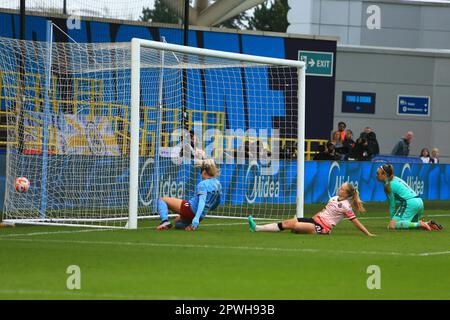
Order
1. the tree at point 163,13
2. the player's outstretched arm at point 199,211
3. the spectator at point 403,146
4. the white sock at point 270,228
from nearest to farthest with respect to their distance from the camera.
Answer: the player's outstretched arm at point 199,211
the white sock at point 270,228
the tree at point 163,13
the spectator at point 403,146

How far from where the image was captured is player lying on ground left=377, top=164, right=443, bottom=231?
21.3 meters

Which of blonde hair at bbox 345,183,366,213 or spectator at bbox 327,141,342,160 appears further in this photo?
spectator at bbox 327,141,342,160

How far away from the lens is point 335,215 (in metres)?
19.2

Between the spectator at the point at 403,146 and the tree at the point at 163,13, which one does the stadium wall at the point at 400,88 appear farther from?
the tree at the point at 163,13

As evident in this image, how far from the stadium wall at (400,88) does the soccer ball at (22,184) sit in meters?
32.0

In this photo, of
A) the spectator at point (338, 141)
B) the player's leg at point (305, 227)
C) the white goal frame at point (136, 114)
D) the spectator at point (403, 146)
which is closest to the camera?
the player's leg at point (305, 227)

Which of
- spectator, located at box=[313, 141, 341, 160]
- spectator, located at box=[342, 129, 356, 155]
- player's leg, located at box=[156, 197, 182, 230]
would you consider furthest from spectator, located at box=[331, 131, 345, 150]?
player's leg, located at box=[156, 197, 182, 230]

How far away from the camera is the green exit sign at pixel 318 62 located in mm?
41562

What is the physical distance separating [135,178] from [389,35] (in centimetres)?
5222

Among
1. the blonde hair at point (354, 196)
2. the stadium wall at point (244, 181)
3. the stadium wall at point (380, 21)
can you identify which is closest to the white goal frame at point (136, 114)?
the stadium wall at point (244, 181)

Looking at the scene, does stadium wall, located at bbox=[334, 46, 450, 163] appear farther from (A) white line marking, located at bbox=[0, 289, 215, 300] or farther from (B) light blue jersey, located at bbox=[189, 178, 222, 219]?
(A) white line marking, located at bbox=[0, 289, 215, 300]

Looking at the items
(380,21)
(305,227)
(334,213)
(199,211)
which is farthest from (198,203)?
(380,21)

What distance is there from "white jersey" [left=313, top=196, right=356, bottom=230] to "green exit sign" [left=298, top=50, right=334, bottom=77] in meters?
22.4
